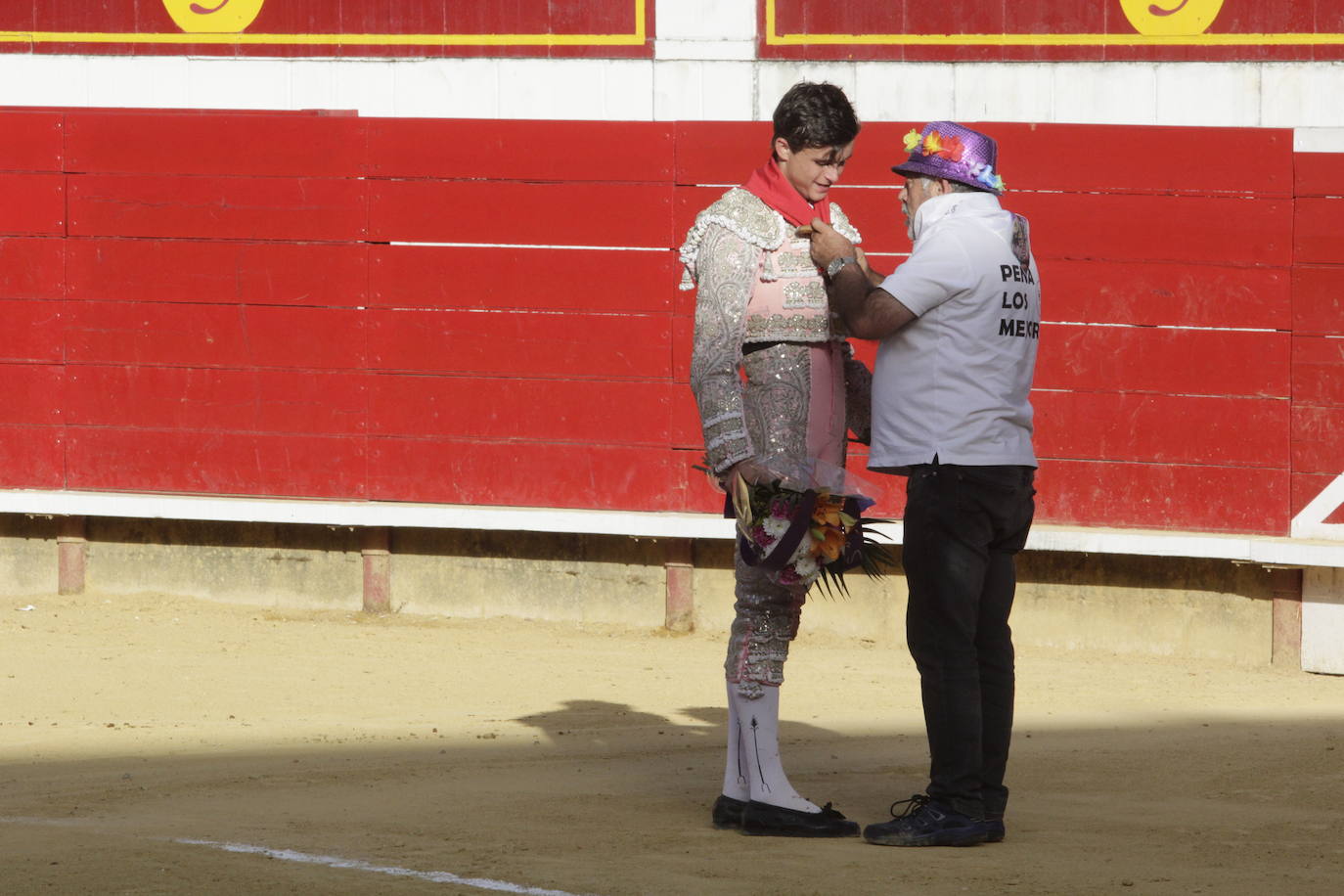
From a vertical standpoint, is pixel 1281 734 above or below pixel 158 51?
below

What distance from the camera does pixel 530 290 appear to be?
7508 millimetres

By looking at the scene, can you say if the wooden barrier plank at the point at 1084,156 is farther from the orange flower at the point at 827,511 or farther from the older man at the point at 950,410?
the orange flower at the point at 827,511

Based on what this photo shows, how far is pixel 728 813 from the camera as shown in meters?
4.27

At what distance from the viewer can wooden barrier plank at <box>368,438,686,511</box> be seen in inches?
294

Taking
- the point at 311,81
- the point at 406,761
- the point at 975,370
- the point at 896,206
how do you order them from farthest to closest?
the point at 311,81
the point at 896,206
the point at 406,761
the point at 975,370

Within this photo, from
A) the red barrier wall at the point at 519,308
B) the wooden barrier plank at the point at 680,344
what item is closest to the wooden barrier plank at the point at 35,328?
the red barrier wall at the point at 519,308

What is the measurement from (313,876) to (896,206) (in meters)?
4.18

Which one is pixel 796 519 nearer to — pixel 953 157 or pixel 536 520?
pixel 953 157

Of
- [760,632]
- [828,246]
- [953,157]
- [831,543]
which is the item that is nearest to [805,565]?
[831,543]

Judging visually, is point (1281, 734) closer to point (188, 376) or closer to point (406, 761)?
point (406, 761)

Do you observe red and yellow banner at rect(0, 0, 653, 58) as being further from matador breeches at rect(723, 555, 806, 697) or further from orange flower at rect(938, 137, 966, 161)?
matador breeches at rect(723, 555, 806, 697)

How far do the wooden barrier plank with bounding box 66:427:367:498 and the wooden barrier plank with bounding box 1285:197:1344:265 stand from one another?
11.7 ft

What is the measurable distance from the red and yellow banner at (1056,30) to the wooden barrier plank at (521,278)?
93 cm

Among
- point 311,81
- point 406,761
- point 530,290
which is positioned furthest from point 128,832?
point 311,81
